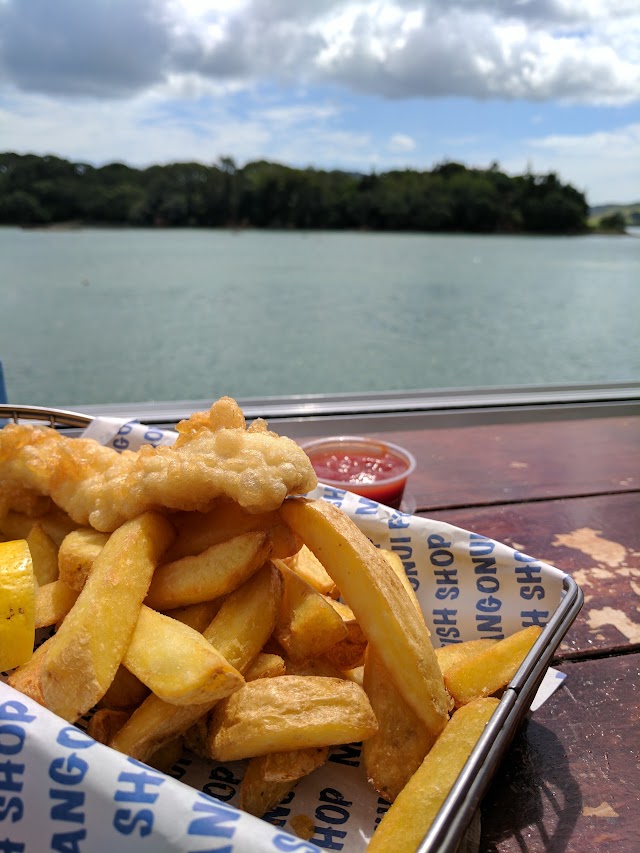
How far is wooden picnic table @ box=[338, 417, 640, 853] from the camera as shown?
→ 105 cm

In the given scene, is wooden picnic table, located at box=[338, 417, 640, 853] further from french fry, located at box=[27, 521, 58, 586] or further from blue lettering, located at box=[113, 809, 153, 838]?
french fry, located at box=[27, 521, 58, 586]

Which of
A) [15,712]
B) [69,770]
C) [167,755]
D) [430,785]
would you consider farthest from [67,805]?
[430,785]

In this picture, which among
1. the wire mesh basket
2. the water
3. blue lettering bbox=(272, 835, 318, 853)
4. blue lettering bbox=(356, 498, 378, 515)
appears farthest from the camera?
the water

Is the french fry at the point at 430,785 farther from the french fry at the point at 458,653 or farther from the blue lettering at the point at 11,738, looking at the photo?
the blue lettering at the point at 11,738

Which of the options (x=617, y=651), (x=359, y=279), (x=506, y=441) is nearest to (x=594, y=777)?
(x=617, y=651)

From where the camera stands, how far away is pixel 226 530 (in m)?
1.19

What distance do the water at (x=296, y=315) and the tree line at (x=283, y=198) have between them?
474 millimetres

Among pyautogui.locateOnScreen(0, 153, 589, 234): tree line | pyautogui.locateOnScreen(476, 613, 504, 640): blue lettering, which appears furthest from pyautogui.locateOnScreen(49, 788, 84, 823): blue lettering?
pyautogui.locateOnScreen(0, 153, 589, 234): tree line

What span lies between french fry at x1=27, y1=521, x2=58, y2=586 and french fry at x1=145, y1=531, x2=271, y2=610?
295 millimetres

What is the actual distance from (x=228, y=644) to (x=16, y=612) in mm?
359

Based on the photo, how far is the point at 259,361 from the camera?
612 centimetres

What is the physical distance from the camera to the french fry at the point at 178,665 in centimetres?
92

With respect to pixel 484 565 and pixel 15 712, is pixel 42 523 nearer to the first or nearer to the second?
pixel 15 712

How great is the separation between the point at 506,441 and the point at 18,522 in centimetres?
203
